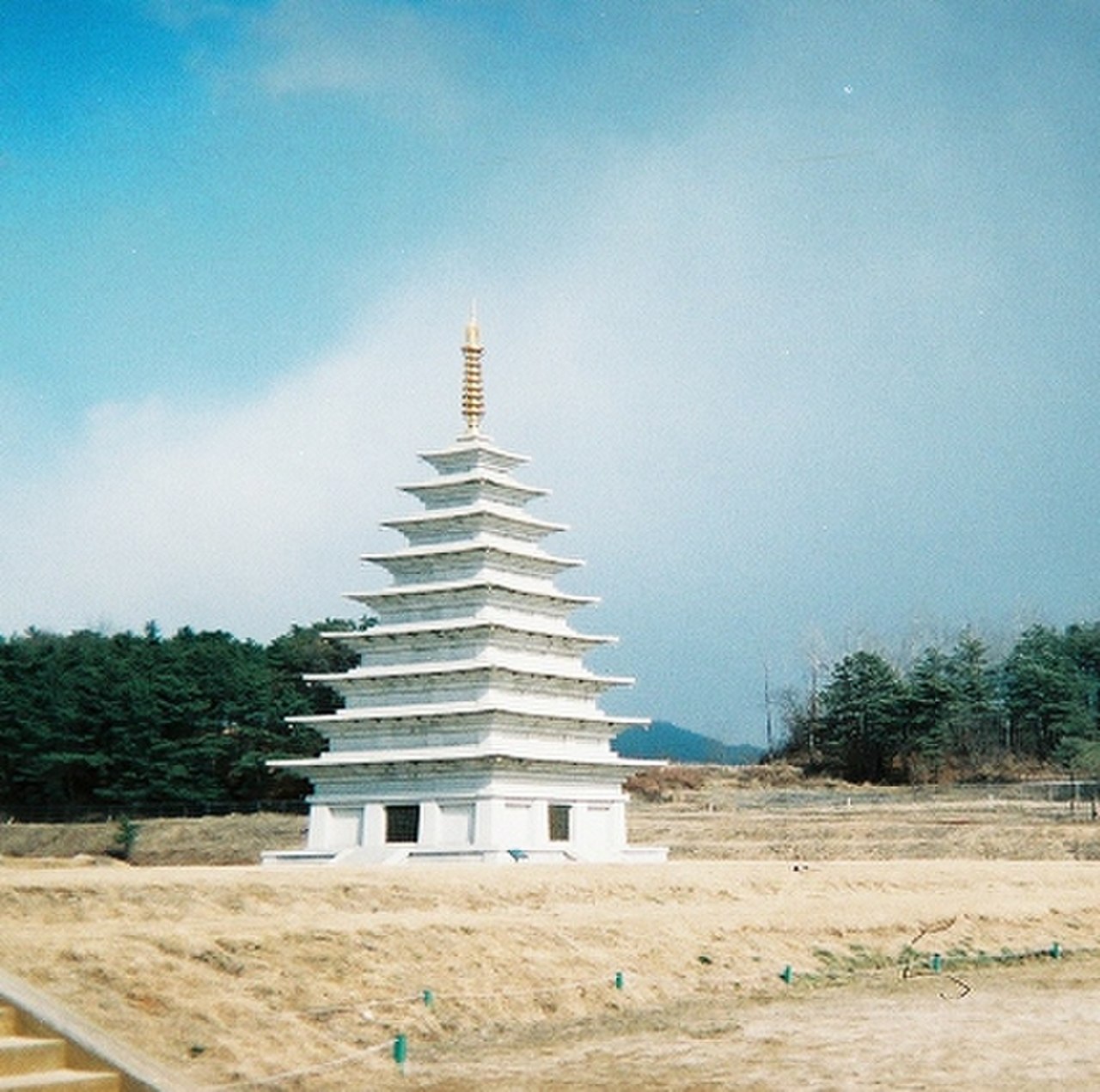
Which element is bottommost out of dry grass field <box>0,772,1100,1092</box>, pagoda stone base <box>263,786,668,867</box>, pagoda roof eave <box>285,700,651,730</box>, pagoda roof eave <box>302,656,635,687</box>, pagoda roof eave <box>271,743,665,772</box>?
dry grass field <box>0,772,1100,1092</box>

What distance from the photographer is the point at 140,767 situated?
6606 centimetres

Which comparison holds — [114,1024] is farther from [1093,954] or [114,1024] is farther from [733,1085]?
[1093,954]

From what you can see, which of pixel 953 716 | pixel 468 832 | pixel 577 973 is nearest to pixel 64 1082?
pixel 577 973

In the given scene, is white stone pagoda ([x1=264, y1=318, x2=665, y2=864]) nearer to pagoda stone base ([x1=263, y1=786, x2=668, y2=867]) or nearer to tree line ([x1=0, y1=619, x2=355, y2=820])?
pagoda stone base ([x1=263, y1=786, x2=668, y2=867])

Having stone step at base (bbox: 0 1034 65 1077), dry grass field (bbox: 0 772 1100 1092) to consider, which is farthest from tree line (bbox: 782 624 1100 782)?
stone step at base (bbox: 0 1034 65 1077)

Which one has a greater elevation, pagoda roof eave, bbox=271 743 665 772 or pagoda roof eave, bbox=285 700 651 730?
pagoda roof eave, bbox=285 700 651 730

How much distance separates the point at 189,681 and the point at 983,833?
129 feet

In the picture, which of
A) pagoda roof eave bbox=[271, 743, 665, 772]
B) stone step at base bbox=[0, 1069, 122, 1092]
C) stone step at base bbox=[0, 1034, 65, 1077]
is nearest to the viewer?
stone step at base bbox=[0, 1069, 122, 1092]

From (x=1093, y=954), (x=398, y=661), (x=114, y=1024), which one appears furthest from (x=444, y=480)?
(x=114, y=1024)

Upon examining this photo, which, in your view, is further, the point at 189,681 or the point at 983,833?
the point at 189,681

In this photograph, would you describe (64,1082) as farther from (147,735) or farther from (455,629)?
(147,735)

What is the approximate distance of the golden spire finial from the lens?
156ft

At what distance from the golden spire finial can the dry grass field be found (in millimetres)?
19416

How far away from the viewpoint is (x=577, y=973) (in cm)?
2056
